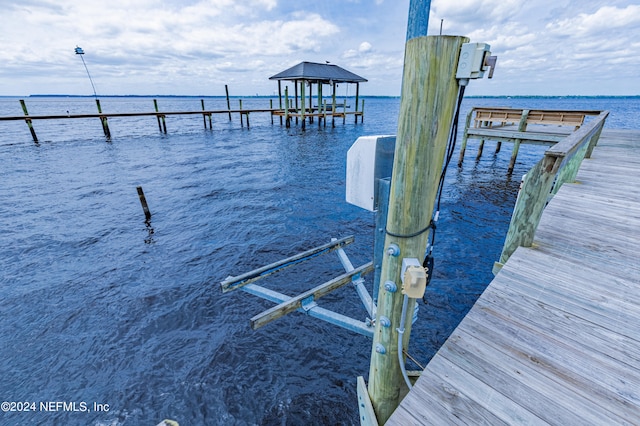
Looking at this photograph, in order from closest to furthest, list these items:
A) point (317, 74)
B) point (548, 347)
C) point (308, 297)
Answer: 1. point (548, 347)
2. point (308, 297)
3. point (317, 74)

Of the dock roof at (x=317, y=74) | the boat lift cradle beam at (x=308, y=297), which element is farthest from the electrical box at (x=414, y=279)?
the dock roof at (x=317, y=74)

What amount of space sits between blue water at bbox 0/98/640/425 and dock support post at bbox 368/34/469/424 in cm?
303

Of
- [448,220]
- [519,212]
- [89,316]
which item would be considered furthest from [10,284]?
[448,220]

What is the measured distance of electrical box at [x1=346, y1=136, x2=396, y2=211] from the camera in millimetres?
2439

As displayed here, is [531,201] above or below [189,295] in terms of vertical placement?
above

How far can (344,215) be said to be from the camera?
10.6m

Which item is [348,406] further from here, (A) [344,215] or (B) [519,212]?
(A) [344,215]

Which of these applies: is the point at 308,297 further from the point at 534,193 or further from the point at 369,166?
the point at 534,193

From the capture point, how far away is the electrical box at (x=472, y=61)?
4.86 feet

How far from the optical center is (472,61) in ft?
4.96

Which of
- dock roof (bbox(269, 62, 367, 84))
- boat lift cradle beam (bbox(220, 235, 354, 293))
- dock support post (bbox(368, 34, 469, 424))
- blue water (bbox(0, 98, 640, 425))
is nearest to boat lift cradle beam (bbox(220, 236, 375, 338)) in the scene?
boat lift cradle beam (bbox(220, 235, 354, 293))

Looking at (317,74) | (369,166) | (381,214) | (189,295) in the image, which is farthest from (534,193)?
(317,74)

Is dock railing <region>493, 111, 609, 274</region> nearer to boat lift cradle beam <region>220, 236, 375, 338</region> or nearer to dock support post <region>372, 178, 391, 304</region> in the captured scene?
dock support post <region>372, 178, 391, 304</region>

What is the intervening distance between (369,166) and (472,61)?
1140 millimetres
